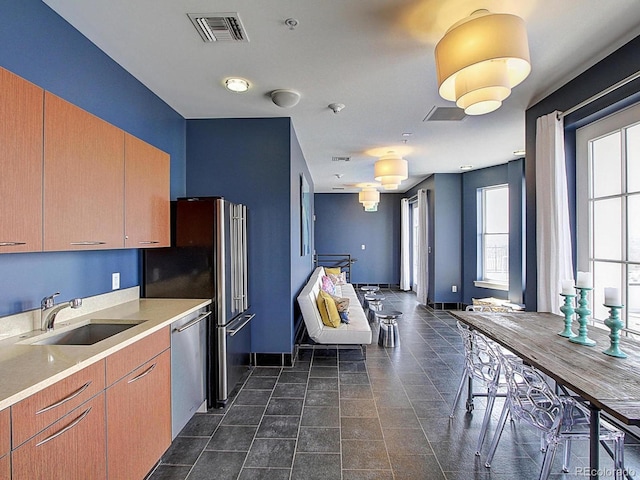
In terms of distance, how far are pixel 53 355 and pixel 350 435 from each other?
1.90 m

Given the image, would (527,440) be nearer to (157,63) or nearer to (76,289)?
(76,289)

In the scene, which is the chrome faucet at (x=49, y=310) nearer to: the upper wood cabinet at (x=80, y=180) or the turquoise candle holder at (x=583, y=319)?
the upper wood cabinet at (x=80, y=180)

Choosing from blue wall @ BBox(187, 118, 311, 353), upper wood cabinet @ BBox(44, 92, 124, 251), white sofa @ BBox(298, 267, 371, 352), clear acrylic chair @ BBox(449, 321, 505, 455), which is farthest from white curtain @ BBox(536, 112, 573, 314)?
upper wood cabinet @ BBox(44, 92, 124, 251)

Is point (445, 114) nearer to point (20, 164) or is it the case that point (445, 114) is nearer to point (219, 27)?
point (219, 27)

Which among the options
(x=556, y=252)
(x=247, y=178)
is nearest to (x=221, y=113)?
(x=247, y=178)

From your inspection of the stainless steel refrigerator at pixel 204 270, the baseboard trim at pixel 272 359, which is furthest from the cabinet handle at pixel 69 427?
the baseboard trim at pixel 272 359

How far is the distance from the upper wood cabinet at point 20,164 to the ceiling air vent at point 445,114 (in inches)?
124

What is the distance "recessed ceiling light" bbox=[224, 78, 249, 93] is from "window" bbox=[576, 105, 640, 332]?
2.85 metres

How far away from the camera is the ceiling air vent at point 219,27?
1.92m

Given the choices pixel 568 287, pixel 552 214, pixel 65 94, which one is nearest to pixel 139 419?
pixel 65 94

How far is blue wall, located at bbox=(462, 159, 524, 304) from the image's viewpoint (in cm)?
526

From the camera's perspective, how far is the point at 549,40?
216 centimetres

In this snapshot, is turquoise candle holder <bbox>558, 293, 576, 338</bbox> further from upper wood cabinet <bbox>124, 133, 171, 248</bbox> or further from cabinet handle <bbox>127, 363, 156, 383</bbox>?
upper wood cabinet <bbox>124, 133, 171, 248</bbox>

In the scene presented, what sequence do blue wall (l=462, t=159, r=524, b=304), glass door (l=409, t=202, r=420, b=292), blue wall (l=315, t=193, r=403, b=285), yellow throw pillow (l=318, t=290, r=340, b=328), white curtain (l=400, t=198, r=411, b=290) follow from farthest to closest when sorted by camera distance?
1. blue wall (l=315, t=193, r=403, b=285)
2. white curtain (l=400, t=198, r=411, b=290)
3. glass door (l=409, t=202, r=420, b=292)
4. blue wall (l=462, t=159, r=524, b=304)
5. yellow throw pillow (l=318, t=290, r=340, b=328)
